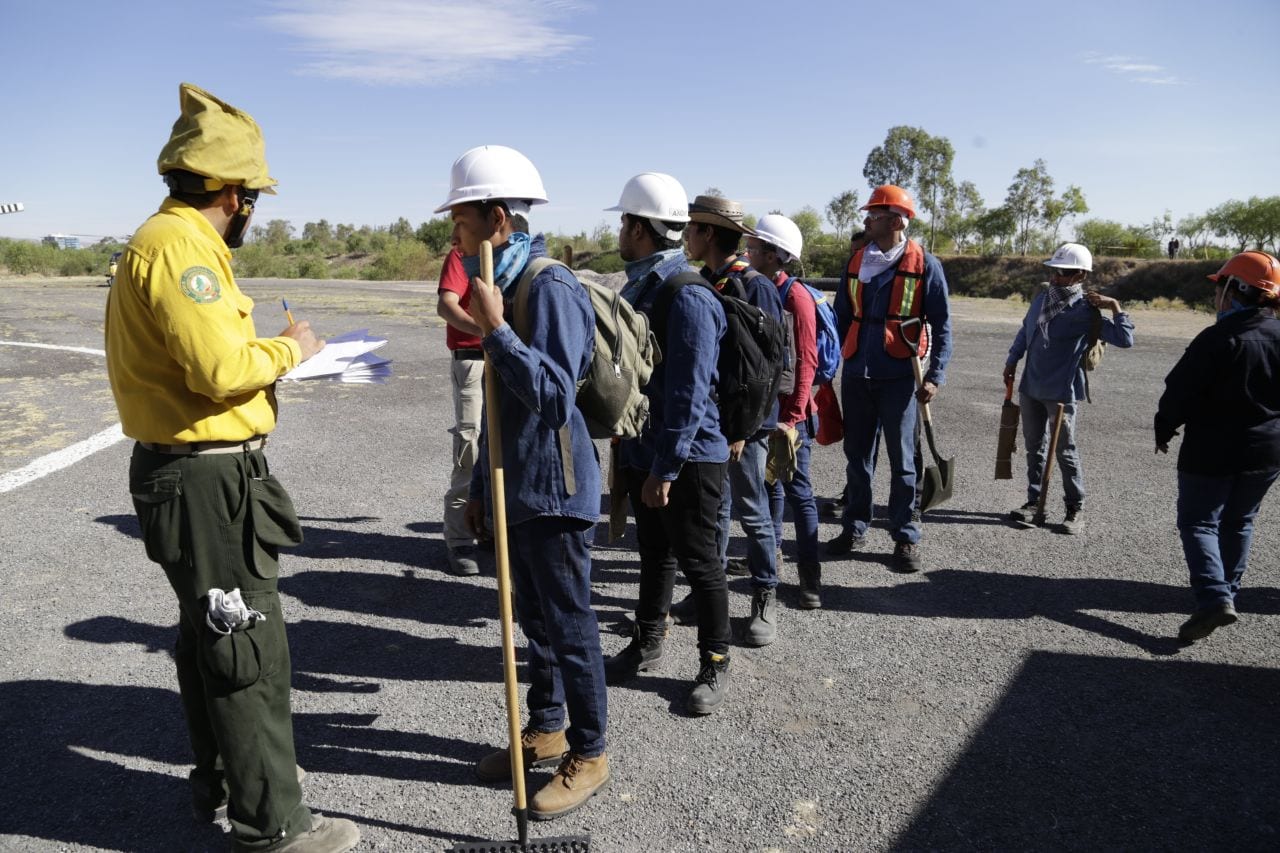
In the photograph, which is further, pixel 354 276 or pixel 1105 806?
pixel 354 276

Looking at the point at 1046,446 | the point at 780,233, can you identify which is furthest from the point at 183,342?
the point at 1046,446

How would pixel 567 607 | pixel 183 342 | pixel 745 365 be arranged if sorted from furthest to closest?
pixel 745 365 < pixel 567 607 < pixel 183 342

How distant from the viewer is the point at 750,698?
3855 mm

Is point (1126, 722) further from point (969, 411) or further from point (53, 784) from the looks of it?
point (969, 411)

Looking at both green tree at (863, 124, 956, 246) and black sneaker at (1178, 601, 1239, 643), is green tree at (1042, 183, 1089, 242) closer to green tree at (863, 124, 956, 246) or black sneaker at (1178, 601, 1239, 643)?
green tree at (863, 124, 956, 246)

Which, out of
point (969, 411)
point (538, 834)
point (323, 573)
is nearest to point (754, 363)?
point (538, 834)

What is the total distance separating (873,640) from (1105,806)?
1440 millimetres

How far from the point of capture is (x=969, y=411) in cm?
1045

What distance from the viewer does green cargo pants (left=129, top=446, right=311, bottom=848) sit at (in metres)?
2.50

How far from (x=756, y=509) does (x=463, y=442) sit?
1885 millimetres

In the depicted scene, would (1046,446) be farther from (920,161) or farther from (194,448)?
(920,161)

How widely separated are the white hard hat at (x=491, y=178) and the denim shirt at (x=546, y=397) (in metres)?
0.24

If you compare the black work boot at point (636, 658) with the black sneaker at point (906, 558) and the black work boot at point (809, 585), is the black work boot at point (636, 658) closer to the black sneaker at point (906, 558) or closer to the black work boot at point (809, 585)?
the black work boot at point (809, 585)

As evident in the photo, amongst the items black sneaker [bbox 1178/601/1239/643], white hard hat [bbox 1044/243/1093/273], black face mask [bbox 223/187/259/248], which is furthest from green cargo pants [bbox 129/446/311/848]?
white hard hat [bbox 1044/243/1093/273]
